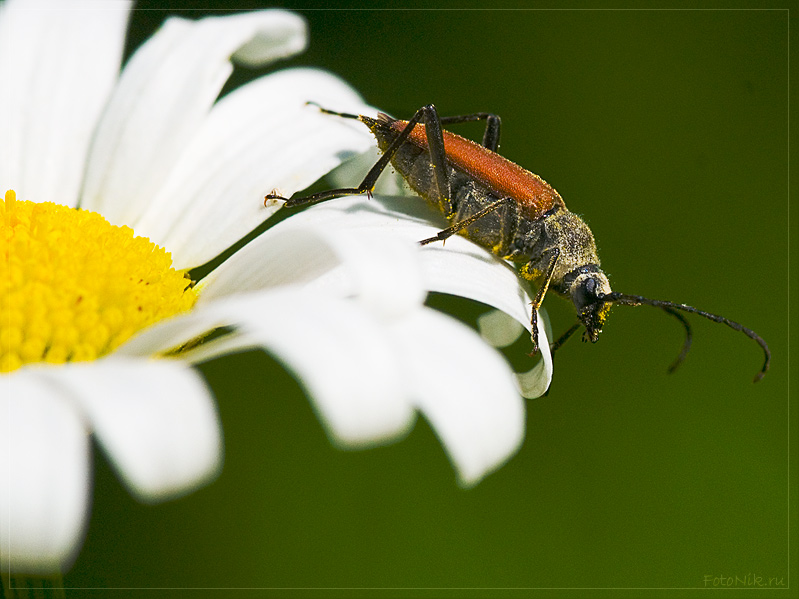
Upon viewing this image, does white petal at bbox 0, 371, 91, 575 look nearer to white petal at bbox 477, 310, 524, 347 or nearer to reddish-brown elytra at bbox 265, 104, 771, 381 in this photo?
reddish-brown elytra at bbox 265, 104, 771, 381

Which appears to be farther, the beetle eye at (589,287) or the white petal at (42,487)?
the beetle eye at (589,287)

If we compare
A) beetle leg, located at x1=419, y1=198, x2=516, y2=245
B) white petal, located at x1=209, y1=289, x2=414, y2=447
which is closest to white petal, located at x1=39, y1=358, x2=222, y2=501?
white petal, located at x1=209, y1=289, x2=414, y2=447

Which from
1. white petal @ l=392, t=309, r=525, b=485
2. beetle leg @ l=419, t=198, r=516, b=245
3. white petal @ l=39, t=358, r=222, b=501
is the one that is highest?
white petal @ l=39, t=358, r=222, b=501

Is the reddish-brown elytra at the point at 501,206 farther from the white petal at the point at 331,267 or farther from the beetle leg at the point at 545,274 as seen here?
the white petal at the point at 331,267

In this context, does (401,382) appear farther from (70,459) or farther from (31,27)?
(31,27)

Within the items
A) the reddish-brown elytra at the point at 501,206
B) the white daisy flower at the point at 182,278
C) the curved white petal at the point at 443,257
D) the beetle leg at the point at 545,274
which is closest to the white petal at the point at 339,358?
the white daisy flower at the point at 182,278

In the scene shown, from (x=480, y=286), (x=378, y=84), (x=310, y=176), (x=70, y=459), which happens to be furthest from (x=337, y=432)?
(x=378, y=84)

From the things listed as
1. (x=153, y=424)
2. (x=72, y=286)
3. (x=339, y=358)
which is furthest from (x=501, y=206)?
(x=153, y=424)
